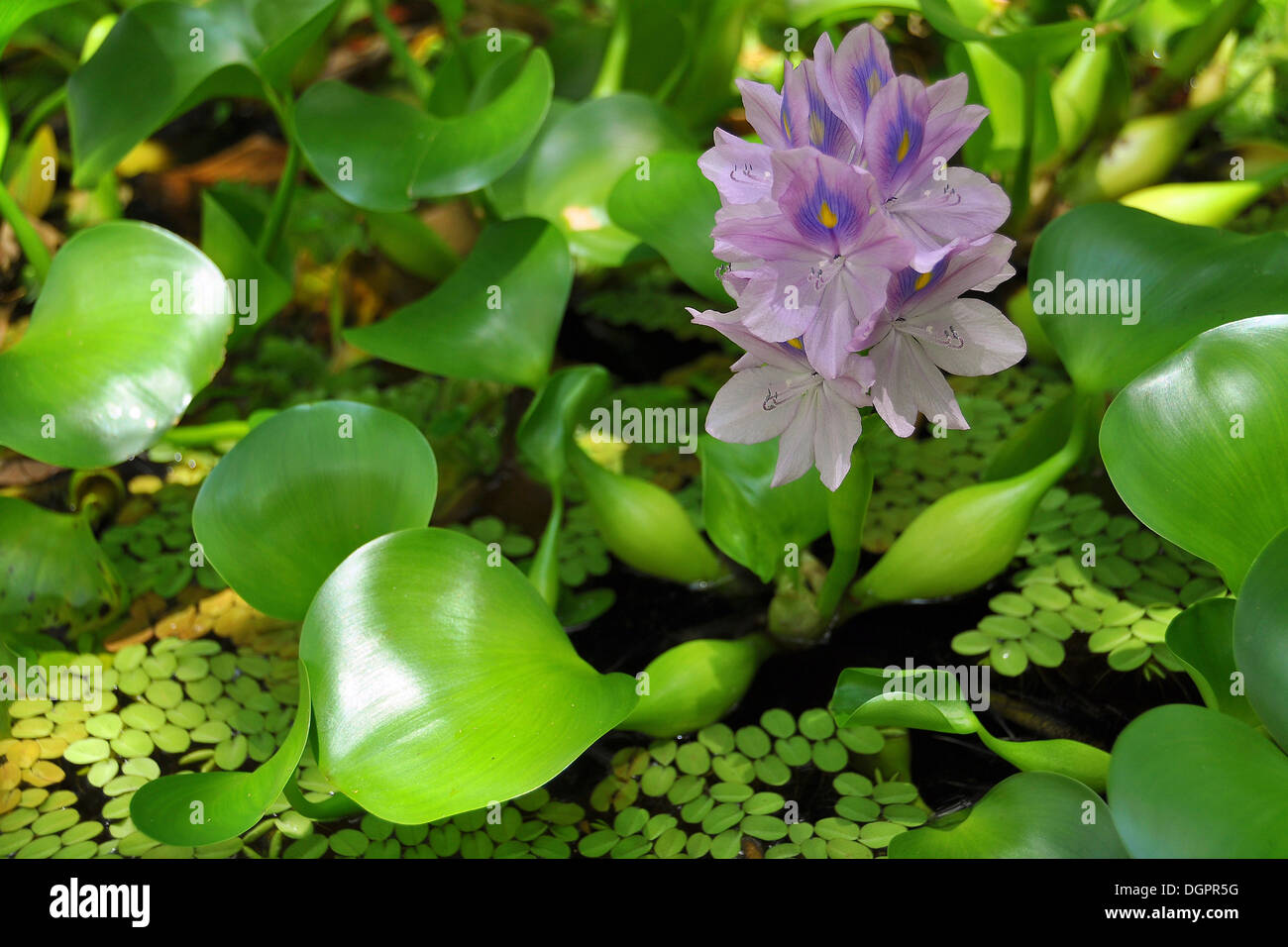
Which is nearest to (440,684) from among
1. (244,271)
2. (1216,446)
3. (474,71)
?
(1216,446)

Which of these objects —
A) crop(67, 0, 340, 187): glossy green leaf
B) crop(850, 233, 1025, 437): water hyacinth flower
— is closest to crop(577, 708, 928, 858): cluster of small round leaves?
crop(850, 233, 1025, 437): water hyacinth flower

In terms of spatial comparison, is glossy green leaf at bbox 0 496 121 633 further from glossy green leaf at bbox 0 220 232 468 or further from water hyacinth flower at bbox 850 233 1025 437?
water hyacinth flower at bbox 850 233 1025 437

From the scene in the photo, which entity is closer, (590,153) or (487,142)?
(487,142)

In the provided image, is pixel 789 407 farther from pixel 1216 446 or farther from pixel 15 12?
pixel 15 12

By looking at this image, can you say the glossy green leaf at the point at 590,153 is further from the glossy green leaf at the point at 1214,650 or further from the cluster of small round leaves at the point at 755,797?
the glossy green leaf at the point at 1214,650

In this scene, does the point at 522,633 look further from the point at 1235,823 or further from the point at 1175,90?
the point at 1175,90
